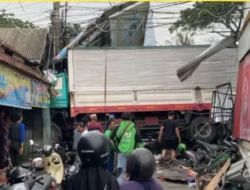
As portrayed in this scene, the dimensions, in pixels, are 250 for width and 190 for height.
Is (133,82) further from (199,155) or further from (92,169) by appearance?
(92,169)

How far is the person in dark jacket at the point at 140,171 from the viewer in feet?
12.5

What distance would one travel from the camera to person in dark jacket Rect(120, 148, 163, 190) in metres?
3.80

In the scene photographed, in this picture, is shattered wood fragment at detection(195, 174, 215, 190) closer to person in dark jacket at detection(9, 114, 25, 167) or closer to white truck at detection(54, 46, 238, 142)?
person in dark jacket at detection(9, 114, 25, 167)

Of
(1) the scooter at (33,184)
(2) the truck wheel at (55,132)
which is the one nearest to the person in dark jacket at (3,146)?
(1) the scooter at (33,184)

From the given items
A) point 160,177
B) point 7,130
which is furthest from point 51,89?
point 160,177

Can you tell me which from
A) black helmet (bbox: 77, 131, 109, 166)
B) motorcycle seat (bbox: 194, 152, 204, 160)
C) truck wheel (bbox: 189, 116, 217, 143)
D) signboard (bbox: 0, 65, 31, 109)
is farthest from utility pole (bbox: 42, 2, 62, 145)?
black helmet (bbox: 77, 131, 109, 166)

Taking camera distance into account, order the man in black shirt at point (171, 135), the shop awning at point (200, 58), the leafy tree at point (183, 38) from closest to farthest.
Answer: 1. the man in black shirt at point (171, 135)
2. the shop awning at point (200, 58)
3. the leafy tree at point (183, 38)

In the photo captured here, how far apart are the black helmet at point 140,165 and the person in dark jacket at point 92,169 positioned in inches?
8.0

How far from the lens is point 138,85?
717 inches

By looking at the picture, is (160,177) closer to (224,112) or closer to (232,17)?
(224,112)

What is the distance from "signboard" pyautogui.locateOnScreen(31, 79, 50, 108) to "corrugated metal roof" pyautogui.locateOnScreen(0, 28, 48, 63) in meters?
3.75

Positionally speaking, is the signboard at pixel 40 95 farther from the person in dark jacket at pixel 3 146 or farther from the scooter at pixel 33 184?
the scooter at pixel 33 184

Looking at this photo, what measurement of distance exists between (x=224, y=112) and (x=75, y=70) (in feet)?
18.7

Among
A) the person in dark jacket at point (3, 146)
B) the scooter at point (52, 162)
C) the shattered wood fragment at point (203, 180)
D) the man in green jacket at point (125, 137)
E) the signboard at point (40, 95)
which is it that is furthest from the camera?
the signboard at point (40, 95)
